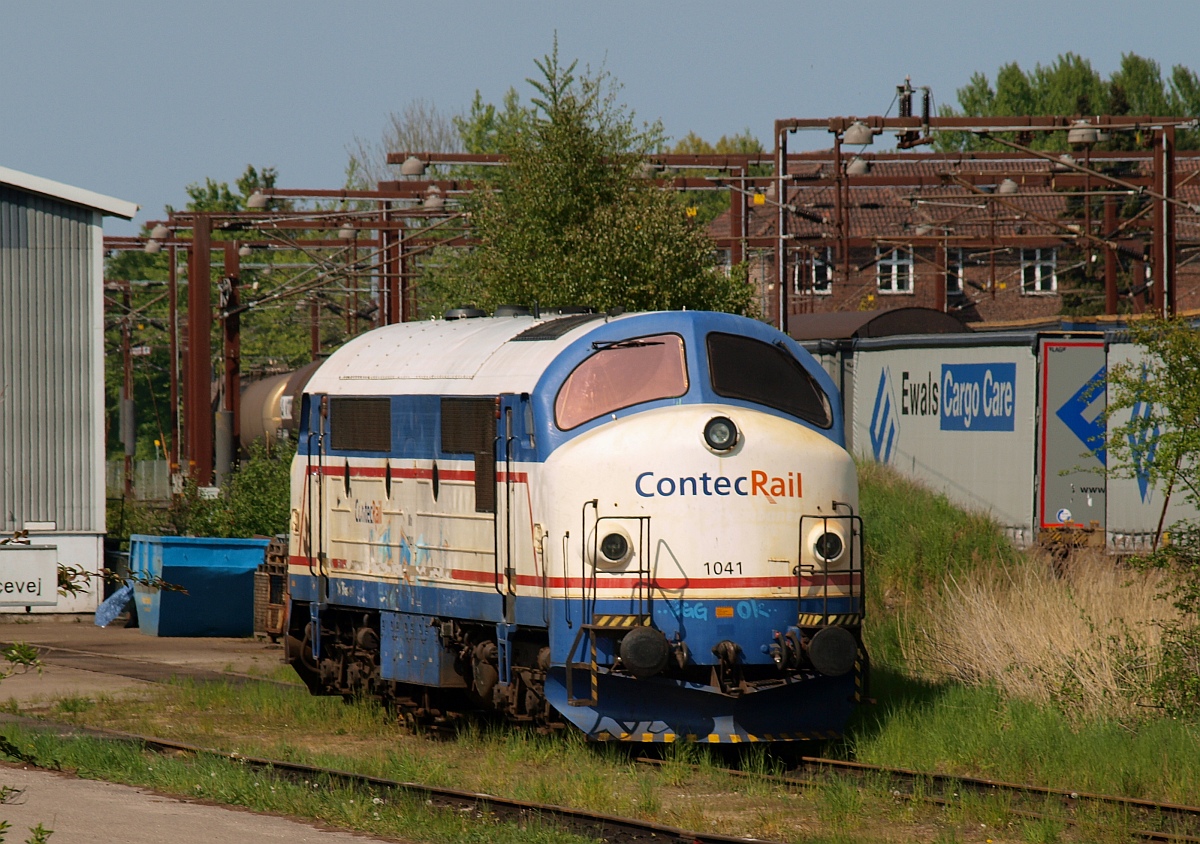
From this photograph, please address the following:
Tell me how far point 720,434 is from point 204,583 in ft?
45.3

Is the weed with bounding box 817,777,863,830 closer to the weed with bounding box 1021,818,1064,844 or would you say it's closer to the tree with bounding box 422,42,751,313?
the weed with bounding box 1021,818,1064,844

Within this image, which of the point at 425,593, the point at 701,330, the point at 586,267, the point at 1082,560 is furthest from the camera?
the point at 586,267

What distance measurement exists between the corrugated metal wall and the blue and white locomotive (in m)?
13.2

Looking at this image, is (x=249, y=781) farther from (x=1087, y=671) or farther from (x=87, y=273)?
(x=87, y=273)

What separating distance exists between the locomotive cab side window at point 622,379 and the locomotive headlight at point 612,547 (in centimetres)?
90

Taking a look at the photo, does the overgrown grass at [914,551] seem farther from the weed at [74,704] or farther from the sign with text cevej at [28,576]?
the sign with text cevej at [28,576]

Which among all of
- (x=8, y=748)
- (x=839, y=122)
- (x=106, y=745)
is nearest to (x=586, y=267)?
(x=839, y=122)

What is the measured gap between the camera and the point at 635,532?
1231cm

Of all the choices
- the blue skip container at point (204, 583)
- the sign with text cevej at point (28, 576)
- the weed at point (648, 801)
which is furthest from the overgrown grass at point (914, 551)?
the sign with text cevej at point (28, 576)

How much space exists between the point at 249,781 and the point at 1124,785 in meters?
6.12

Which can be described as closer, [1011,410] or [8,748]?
[8,748]

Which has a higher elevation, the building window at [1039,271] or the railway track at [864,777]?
the building window at [1039,271]

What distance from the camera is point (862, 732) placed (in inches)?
536

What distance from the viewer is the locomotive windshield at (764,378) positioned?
1291 centimetres
